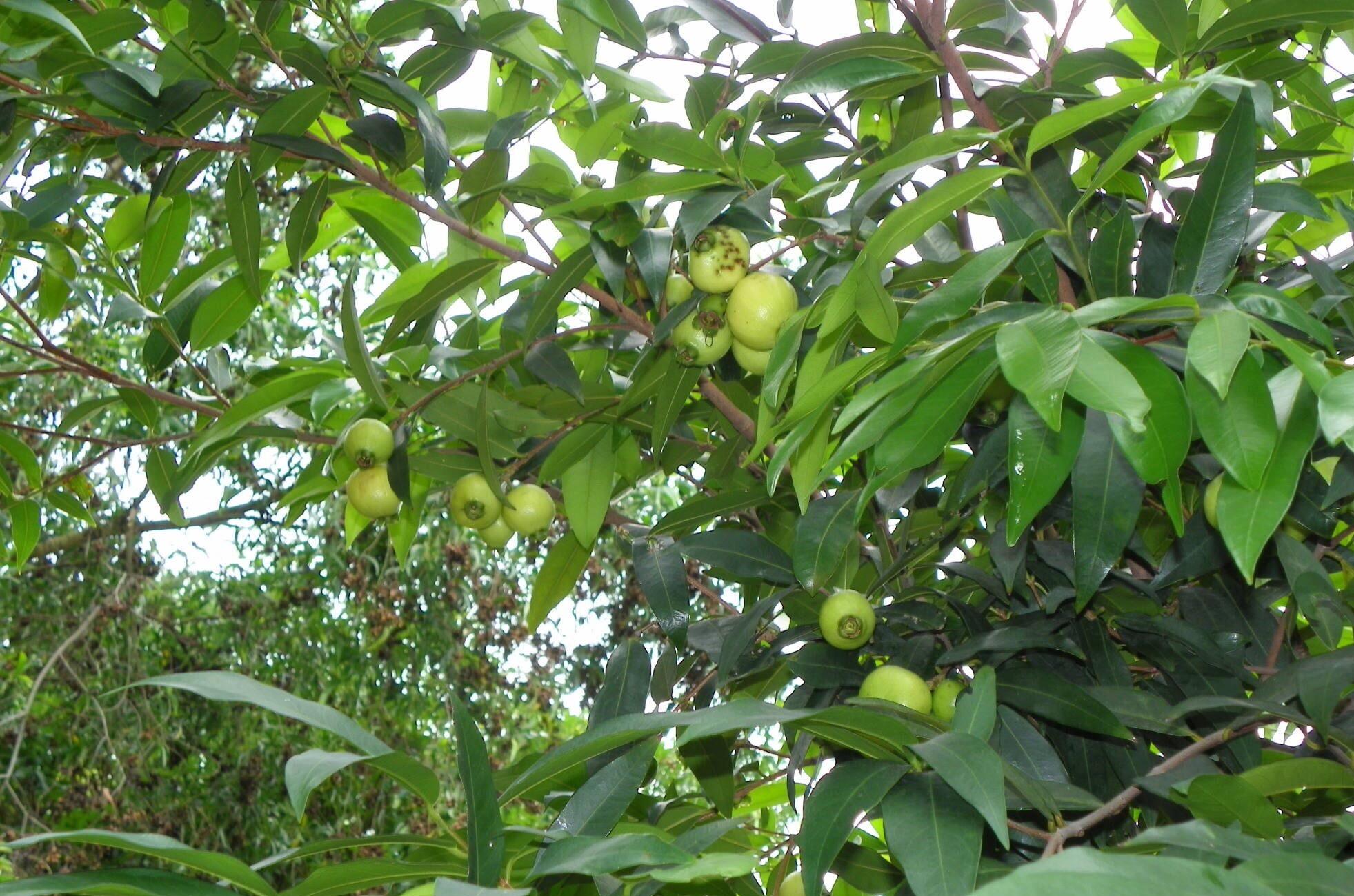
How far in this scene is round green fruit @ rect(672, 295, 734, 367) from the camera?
111cm

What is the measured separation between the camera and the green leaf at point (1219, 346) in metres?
0.55

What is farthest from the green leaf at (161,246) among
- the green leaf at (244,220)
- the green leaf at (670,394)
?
the green leaf at (670,394)

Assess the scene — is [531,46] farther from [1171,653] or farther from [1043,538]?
[1171,653]

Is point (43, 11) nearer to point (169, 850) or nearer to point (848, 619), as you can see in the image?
point (169, 850)

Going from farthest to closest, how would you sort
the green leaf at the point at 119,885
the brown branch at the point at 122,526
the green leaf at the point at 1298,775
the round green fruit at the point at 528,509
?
the brown branch at the point at 122,526, the round green fruit at the point at 528,509, the green leaf at the point at 1298,775, the green leaf at the point at 119,885

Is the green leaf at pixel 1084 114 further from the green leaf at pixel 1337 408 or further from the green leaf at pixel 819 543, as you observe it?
the green leaf at pixel 819 543

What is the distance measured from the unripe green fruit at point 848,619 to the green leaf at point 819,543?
0.03 m

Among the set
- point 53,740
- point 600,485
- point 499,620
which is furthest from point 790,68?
point 53,740

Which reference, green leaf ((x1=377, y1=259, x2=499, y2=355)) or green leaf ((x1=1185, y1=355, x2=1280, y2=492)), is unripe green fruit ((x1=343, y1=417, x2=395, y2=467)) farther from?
green leaf ((x1=1185, y1=355, x2=1280, y2=492))

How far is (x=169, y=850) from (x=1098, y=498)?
1.88 ft

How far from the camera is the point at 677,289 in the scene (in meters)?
1.19

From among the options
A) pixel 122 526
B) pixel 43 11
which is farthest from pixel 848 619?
pixel 122 526

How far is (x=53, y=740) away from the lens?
3371 millimetres

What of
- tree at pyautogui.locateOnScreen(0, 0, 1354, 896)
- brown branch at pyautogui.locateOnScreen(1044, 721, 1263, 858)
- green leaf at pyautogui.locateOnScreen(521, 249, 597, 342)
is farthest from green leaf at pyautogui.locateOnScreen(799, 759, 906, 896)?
green leaf at pyautogui.locateOnScreen(521, 249, 597, 342)
